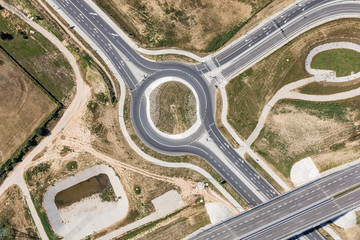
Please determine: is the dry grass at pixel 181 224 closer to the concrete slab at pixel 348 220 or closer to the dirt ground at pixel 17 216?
the dirt ground at pixel 17 216

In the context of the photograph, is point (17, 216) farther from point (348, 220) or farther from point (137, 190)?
point (348, 220)

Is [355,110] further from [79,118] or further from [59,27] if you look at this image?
[59,27]

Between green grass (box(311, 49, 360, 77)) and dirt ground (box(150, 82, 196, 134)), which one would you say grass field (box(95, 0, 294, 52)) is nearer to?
dirt ground (box(150, 82, 196, 134))

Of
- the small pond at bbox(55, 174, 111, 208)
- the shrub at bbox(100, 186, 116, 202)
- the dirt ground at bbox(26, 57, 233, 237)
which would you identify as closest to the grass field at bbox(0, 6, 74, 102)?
the dirt ground at bbox(26, 57, 233, 237)

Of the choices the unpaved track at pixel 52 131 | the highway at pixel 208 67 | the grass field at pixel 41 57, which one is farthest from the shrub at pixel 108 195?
the grass field at pixel 41 57

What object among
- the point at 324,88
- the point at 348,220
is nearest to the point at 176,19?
the point at 324,88
